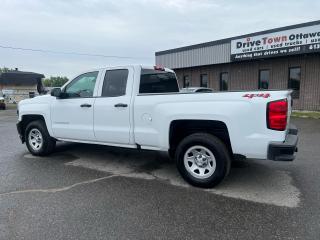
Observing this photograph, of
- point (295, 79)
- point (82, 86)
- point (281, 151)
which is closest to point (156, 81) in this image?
point (82, 86)

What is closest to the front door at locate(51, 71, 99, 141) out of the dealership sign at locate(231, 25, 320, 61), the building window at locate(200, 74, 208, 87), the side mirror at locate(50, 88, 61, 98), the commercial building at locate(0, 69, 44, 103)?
the side mirror at locate(50, 88, 61, 98)

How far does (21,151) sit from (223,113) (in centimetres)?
548

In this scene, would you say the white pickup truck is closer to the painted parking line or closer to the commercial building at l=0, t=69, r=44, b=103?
the painted parking line

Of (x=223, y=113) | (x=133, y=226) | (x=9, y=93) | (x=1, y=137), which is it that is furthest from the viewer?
(x=9, y=93)

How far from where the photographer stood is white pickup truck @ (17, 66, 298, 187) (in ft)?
12.3

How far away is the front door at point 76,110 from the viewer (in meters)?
5.41

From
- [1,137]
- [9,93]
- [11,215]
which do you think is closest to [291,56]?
[1,137]

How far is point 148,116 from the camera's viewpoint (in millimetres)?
4594

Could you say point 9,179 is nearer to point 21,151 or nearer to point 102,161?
point 102,161

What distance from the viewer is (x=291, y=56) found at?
1570 cm

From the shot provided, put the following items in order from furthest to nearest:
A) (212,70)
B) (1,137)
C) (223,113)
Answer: (212,70)
(1,137)
(223,113)

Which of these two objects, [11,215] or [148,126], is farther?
[148,126]

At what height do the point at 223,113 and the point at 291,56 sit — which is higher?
the point at 291,56

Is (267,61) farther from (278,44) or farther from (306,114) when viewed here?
(306,114)
